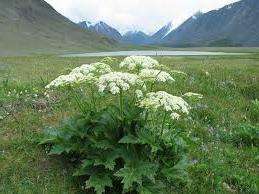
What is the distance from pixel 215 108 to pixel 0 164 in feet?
25.2

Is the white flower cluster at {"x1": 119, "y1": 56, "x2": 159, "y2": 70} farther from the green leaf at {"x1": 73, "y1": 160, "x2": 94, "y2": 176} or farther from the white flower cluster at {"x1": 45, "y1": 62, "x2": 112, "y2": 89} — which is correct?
the green leaf at {"x1": 73, "y1": 160, "x2": 94, "y2": 176}

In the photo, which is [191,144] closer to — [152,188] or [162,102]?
[152,188]

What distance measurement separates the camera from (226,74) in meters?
21.7

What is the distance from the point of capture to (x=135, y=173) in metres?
10.2

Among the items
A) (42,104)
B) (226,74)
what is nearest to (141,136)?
(42,104)

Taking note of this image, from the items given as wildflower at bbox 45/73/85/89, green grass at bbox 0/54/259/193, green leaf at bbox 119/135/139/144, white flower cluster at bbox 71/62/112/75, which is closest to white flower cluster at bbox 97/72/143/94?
wildflower at bbox 45/73/85/89

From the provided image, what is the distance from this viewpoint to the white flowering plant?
10133 millimetres

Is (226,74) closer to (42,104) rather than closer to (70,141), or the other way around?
(42,104)

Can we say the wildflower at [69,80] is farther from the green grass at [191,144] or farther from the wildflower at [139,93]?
the green grass at [191,144]

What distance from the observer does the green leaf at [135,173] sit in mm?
10031

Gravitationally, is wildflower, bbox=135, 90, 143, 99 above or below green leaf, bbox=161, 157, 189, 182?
above

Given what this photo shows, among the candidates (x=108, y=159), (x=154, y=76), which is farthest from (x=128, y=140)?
(x=154, y=76)

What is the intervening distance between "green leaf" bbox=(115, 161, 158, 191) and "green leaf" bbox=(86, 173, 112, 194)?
315 millimetres

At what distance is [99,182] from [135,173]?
2.35 ft
